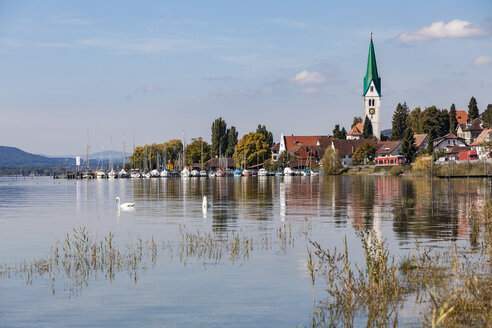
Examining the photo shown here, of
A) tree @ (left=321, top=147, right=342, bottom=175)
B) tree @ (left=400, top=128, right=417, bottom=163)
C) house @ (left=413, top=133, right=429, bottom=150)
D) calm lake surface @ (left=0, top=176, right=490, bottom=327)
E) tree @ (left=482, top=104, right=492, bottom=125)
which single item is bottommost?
calm lake surface @ (left=0, top=176, right=490, bottom=327)

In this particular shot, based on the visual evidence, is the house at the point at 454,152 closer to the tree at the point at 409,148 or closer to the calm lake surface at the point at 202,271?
the tree at the point at 409,148

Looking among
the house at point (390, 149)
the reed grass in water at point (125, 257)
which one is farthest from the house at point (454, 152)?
the reed grass in water at point (125, 257)

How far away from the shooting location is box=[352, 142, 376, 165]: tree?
18962 cm

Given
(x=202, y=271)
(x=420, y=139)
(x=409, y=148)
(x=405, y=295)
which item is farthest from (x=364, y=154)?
(x=405, y=295)

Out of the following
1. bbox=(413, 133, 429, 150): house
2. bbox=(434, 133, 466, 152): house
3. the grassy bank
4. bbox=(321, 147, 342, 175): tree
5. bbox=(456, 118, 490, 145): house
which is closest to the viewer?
the grassy bank

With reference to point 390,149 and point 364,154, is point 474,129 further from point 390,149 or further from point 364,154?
point 364,154

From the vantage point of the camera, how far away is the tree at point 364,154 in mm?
189625

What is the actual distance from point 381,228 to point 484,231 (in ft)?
17.1

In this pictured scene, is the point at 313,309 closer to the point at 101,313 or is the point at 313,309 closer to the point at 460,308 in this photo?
the point at 460,308

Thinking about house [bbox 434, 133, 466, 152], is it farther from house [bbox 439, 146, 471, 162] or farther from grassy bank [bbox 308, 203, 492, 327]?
grassy bank [bbox 308, 203, 492, 327]

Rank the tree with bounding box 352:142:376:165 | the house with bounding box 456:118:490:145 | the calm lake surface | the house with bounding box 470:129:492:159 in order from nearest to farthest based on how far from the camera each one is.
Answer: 1. the calm lake surface
2. the house with bounding box 470:129:492:159
3. the house with bounding box 456:118:490:145
4. the tree with bounding box 352:142:376:165

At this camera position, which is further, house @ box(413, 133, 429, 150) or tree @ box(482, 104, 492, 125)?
tree @ box(482, 104, 492, 125)

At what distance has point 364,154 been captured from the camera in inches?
7461

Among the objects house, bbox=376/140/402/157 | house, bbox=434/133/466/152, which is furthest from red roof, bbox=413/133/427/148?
house, bbox=434/133/466/152
